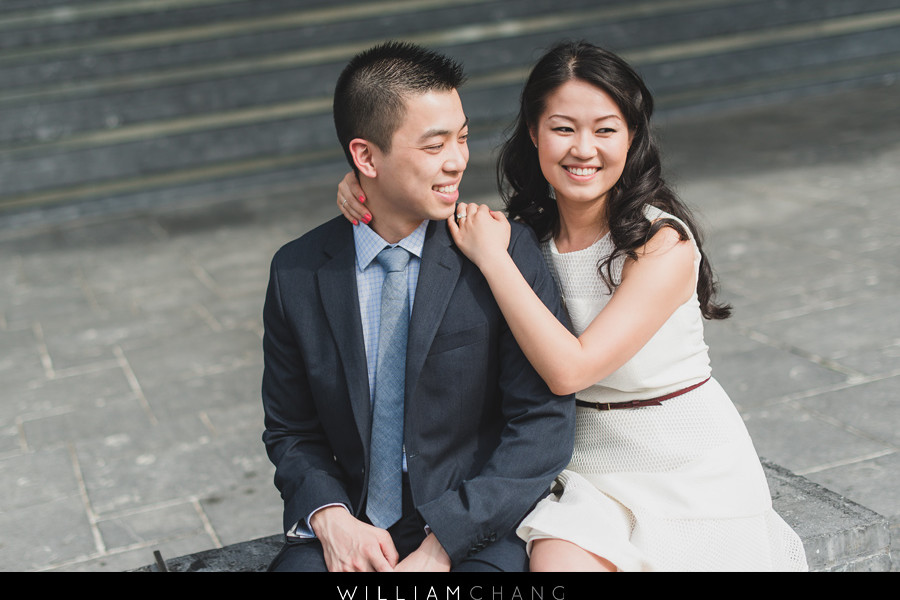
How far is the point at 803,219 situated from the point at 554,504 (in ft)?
15.1

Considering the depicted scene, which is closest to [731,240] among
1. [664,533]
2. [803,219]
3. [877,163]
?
[803,219]

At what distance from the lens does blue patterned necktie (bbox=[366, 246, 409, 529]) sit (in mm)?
2104

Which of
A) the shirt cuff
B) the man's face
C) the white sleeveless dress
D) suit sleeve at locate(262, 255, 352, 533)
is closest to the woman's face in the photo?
the white sleeveless dress

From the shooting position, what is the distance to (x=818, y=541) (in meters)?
2.38

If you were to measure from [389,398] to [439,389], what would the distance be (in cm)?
10

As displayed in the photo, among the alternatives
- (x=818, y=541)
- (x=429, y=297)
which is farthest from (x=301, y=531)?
(x=818, y=541)

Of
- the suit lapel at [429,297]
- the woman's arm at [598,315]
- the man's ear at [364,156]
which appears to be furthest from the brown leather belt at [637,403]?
the man's ear at [364,156]

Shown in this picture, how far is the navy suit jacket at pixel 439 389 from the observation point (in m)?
2.04

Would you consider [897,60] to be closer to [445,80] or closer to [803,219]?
[803,219]

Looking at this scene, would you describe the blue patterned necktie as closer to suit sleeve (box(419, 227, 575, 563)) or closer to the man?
the man

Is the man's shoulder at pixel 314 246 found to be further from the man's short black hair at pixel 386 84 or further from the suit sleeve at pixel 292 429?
the man's short black hair at pixel 386 84

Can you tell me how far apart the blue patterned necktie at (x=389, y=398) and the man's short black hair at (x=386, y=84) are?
0.84 feet

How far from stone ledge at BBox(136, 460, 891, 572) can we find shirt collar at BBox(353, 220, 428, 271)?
2.78 ft
